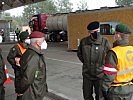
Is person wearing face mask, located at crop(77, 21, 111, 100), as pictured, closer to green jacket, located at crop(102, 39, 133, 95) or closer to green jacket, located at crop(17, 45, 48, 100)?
green jacket, located at crop(102, 39, 133, 95)

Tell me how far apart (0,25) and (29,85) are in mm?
32737

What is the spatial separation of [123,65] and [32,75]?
132 cm

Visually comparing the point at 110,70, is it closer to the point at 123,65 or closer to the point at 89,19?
the point at 123,65

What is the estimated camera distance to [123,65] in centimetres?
361

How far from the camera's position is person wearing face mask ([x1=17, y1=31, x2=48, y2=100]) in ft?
12.2

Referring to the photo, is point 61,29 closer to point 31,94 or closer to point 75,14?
point 75,14

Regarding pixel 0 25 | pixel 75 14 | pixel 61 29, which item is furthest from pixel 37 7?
pixel 75 14

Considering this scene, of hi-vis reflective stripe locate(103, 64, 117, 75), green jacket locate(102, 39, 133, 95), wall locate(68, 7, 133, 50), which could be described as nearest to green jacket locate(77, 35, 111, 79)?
green jacket locate(102, 39, 133, 95)

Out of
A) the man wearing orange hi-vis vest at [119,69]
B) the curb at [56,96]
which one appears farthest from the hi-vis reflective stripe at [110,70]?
the curb at [56,96]

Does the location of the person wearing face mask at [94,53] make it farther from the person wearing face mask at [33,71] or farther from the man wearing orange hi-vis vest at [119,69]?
the person wearing face mask at [33,71]

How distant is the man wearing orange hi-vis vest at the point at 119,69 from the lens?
140 inches

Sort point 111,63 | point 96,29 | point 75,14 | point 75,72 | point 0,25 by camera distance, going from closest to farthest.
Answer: point 111,63
point 96,29
point 75,72
point 75,14
point 0,25

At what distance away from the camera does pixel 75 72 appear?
10.4 meters

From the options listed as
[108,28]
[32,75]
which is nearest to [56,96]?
[32,75]
